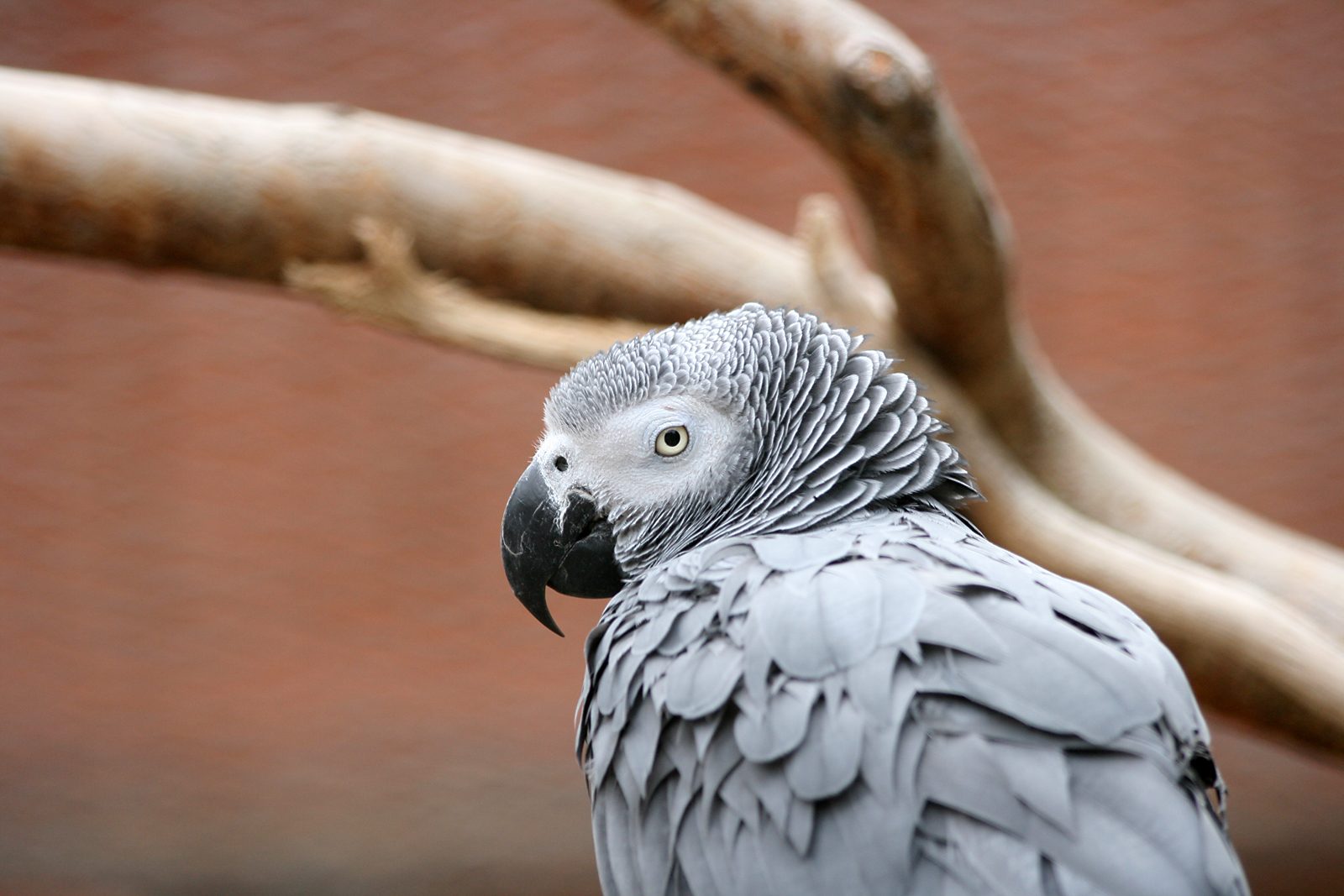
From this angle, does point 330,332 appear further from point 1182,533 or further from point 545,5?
point 1182,533

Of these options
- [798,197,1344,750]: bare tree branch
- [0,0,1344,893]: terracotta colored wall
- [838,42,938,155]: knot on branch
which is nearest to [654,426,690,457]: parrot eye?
[838,42,938,155]: knot on branch

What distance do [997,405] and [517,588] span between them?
116 cm

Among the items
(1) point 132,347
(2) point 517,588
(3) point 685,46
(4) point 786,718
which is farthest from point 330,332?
(4) point 786,718

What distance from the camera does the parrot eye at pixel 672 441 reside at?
1.23m

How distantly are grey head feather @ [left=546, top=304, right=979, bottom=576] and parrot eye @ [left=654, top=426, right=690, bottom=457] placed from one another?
0.04 meters

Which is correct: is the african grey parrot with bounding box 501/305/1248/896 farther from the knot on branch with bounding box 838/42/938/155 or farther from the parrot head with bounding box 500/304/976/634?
the knot on branch with bounding box 838/42/938/155

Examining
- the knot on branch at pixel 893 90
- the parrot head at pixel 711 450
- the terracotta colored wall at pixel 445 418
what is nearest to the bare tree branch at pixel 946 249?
the knot on branch at pixel 893 90

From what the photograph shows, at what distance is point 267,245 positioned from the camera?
2021 mm

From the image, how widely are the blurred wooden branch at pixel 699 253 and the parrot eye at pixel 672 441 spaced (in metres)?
0.68

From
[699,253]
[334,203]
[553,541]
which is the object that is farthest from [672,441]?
[334,203]

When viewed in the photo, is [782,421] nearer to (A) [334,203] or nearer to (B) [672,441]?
(B) [672,441]

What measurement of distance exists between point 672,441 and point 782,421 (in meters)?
0.12

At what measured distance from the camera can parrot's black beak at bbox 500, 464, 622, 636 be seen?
4.21 ft

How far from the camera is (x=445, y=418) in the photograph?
334 cm
